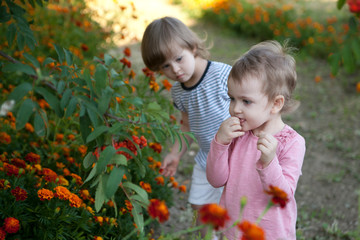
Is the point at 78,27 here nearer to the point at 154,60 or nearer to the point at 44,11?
the point at 44,11

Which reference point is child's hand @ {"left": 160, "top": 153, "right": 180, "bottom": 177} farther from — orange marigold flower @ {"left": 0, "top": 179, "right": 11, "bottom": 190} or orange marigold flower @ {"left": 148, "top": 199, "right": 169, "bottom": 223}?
orange marigold flower @ {"left": 148, "top": 199, "right": 169, "bottom": 223}

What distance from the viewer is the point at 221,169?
4.84 ft

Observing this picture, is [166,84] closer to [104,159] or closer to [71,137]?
[71,137]

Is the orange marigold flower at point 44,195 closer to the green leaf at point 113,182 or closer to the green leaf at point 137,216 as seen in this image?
the green leaf at point 137,216

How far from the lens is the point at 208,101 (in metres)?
2.08

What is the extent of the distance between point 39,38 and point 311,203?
295 centimetres

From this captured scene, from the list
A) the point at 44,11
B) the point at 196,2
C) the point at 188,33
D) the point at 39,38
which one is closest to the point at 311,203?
the point at 188,33

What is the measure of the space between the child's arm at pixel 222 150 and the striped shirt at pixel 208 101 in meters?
0.62

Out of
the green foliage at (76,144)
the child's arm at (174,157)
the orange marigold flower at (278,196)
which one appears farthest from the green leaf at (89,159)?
the child's arm at (174,157)

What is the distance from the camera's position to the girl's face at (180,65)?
2.04 metres

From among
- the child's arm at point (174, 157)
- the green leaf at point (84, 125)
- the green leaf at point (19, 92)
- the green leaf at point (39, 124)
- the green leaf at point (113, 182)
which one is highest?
the green leaf at point (19, 92)

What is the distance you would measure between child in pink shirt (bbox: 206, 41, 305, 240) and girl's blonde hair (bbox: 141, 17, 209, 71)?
25.5 inches

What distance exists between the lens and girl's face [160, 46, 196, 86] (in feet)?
6.70

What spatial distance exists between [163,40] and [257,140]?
34.3 inches
